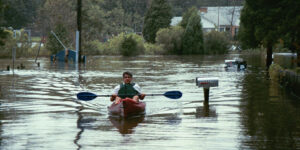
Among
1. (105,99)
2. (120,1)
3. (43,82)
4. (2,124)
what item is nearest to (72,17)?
(120,1)

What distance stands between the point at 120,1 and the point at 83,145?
108206mm

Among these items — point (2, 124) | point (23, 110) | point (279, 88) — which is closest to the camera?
point (2, 124)

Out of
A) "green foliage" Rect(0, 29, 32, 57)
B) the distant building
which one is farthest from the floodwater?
the distant building

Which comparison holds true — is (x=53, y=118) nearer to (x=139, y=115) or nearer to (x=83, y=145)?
(x=139, y=115)

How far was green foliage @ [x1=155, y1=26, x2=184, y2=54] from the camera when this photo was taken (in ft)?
239

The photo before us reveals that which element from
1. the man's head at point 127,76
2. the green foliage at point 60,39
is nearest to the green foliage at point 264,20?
the man's head at point 127,76

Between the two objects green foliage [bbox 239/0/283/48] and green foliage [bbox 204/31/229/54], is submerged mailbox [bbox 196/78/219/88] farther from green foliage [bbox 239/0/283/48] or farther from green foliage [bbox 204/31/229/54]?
green foliage [bbox 204/31/229/54]

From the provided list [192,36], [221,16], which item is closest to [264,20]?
[192,36]

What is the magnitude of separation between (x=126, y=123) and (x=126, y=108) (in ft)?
2.41

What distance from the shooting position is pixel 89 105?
1720cm

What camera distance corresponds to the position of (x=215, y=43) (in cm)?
7669

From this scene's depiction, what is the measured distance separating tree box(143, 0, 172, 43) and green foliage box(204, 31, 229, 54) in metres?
19.2

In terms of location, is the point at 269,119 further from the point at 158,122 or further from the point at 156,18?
the point at 156,18

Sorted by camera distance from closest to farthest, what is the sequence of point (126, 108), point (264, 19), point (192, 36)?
1. point (126, 108)
2. point (264, 19)
3. point (192, 36)
